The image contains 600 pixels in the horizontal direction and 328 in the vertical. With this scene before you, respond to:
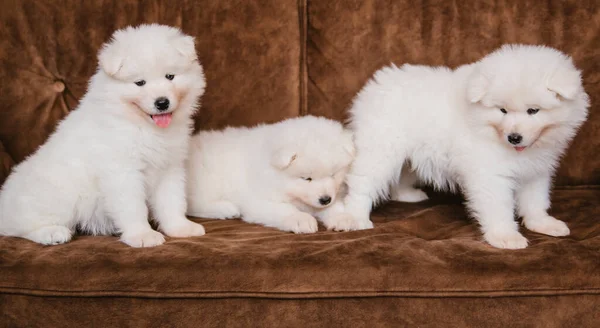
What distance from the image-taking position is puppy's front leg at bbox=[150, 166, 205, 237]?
2.54 meters

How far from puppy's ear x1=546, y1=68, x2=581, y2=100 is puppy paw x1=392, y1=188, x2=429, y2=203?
1.08 meters

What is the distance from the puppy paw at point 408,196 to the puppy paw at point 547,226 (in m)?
0.68

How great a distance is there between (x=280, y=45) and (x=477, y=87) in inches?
47.1

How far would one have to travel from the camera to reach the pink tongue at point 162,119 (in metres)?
2.43

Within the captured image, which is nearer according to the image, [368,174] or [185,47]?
[185,47]

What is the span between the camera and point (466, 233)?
8.17ft

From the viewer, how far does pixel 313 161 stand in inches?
105

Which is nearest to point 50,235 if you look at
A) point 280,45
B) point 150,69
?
point 150,69

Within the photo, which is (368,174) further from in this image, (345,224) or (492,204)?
(492,204)

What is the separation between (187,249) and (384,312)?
0.78m

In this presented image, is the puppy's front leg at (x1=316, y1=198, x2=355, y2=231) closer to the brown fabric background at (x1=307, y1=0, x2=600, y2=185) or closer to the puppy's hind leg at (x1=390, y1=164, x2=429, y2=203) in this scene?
the puppy's hind leg at (x1=390, y1=164, x2=429, y2=203)

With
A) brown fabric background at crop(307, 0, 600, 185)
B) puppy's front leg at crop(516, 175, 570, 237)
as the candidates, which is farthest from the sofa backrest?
puppy's front leg at crop(516, 175, 570, 237)

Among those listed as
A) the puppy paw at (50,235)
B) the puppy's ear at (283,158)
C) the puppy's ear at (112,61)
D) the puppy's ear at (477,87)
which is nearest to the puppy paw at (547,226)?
the puppy's ear at (477,87)

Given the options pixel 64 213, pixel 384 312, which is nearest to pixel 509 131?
pixel 384 312
